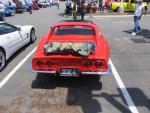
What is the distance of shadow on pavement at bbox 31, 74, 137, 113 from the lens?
619cm

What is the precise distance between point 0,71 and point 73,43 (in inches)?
97.5

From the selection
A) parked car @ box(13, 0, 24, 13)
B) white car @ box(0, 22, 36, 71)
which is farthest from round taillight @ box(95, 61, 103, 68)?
parked car @ box(13, 0, 24, 13)

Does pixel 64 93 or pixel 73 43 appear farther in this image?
pixel 73 43

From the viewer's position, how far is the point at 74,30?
29.1 ft

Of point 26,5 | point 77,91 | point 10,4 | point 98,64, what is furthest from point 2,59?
point 26,5

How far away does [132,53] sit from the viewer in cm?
1095

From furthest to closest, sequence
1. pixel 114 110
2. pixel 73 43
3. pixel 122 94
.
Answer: pixel 73 43 < pixel 122 94 < pixel 114 110

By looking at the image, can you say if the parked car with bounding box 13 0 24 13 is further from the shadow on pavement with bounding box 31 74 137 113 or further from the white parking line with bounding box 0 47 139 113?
the shadow on pavement with bounding box 31 74 137 113

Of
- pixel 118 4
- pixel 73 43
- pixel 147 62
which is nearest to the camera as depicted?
pixel 73 43

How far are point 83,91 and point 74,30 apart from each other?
2367mm

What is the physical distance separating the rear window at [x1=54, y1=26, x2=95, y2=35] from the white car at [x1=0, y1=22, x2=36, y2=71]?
1615 millimetres

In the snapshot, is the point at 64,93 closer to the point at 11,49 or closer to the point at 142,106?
the point at 142,106

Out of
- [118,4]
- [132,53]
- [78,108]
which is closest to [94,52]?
[78,108]

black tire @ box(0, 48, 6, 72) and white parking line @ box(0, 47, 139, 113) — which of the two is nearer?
white parking line @ box(0, 47, 139, 113)
